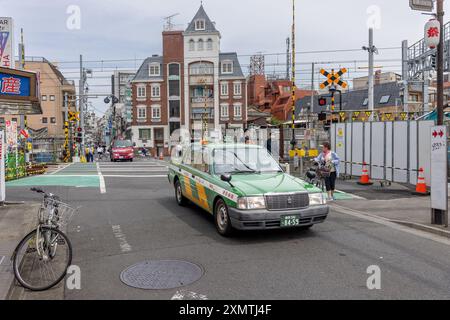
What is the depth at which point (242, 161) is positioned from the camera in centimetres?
856

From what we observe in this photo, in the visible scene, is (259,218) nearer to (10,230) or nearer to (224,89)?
(10,230)

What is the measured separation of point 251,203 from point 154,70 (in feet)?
172

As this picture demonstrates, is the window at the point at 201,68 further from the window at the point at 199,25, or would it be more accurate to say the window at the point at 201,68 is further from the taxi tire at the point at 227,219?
the taxi tire at the point at 227,219

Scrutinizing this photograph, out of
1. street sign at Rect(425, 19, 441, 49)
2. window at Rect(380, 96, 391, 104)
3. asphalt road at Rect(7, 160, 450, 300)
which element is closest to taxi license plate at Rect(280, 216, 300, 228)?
asphalt road at Rect(7, 160, 450, 300)

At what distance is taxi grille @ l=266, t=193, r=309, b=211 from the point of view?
688cm

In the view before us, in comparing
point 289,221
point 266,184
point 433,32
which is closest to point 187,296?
point 289,221

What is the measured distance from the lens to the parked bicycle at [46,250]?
527cm

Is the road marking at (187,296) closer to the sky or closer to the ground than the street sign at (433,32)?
closer to the ground

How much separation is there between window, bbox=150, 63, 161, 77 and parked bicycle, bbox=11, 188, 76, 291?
52685 mm

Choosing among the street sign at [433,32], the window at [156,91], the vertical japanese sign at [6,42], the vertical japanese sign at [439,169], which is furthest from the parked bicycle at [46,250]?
the window at [156,91]

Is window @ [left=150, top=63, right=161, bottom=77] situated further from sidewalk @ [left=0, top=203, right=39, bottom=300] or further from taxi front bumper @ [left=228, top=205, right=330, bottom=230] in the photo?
taxi front bumper @ [left=228, top=205, right=330, bottom=230]

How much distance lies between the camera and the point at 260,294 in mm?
4750

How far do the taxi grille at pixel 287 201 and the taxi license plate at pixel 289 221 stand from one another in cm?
17
